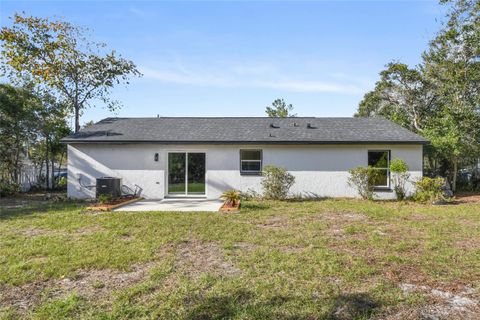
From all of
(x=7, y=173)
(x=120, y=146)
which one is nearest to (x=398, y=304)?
(x=120, y=146)

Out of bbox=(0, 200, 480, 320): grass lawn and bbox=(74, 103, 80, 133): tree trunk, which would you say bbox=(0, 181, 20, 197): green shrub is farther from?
bbox=(0, 200, 480, 320): grass lawn

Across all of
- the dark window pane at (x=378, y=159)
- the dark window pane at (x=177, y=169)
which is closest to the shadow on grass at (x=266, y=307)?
the dark window pane at (x=177, y=169)

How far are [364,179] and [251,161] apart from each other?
16.0ft

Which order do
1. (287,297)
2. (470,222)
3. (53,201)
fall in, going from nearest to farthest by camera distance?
(287,297)
(470,222)
(53,201)

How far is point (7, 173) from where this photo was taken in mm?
16391

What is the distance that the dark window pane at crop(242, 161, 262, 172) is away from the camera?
13.9 meters

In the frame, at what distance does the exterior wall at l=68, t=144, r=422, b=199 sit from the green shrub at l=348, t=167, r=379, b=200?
0.31m

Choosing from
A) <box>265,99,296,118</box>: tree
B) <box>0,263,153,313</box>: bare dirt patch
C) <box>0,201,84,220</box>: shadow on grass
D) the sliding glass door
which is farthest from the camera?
<box>265,99,296,118</box>: tree

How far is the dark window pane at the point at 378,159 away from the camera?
13.7m

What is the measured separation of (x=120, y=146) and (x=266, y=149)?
6.54 meters

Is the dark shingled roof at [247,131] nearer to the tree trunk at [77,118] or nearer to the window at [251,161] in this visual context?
the window at [251,161]

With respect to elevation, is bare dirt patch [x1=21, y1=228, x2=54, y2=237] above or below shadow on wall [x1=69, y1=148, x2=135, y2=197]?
below

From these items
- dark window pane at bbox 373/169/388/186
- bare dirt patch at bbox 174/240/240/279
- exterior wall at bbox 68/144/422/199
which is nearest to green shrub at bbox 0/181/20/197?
exterior wall at bbox 68/144/422/199

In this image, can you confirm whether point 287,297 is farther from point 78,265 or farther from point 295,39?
point 295,39
